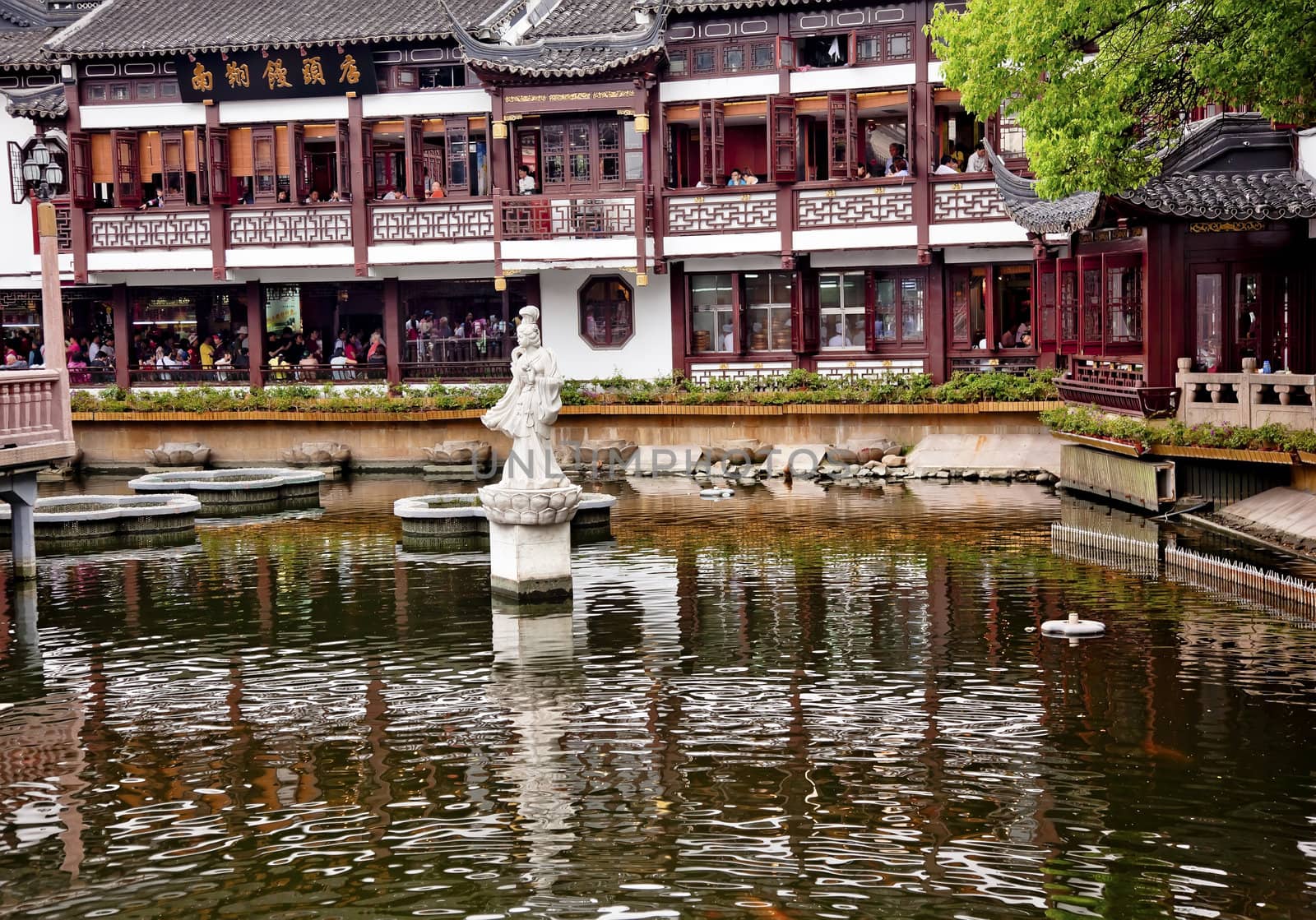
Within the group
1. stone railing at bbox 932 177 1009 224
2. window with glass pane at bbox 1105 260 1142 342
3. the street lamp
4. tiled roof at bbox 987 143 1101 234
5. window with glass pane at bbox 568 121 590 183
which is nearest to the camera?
the street lamp

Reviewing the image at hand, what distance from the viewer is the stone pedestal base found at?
1789 cm

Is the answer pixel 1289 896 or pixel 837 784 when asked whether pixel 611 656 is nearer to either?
pixel 837 784

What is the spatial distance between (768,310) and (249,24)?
1417 cm

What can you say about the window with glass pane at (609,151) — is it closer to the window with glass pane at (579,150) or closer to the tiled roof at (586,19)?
the window with glass pane at (579,150)

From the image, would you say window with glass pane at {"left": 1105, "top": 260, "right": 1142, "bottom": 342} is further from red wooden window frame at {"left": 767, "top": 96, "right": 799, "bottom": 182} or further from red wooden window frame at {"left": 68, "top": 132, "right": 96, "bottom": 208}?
red wooden window frame at {"left": 68, "top": 132, "right": 96, "bottom": 208}

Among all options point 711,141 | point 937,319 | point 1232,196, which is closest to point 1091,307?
point 1232,196

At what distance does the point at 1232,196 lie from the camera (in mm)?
24156

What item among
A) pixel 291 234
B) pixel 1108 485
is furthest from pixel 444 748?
pixel 291 234

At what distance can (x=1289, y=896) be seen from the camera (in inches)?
356

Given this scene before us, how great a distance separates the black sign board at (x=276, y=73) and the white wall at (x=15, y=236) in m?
6.56

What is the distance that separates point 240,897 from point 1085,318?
2190cm

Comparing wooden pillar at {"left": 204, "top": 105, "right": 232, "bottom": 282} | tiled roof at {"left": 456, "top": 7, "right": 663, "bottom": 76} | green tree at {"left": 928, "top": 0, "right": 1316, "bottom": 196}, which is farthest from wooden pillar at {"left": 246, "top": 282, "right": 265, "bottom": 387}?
green tree at {"left": 928, "top": 0, "right": 1316, "bottom": 196}

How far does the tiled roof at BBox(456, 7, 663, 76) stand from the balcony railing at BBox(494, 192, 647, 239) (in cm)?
276

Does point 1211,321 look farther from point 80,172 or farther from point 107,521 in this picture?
point 80,172
